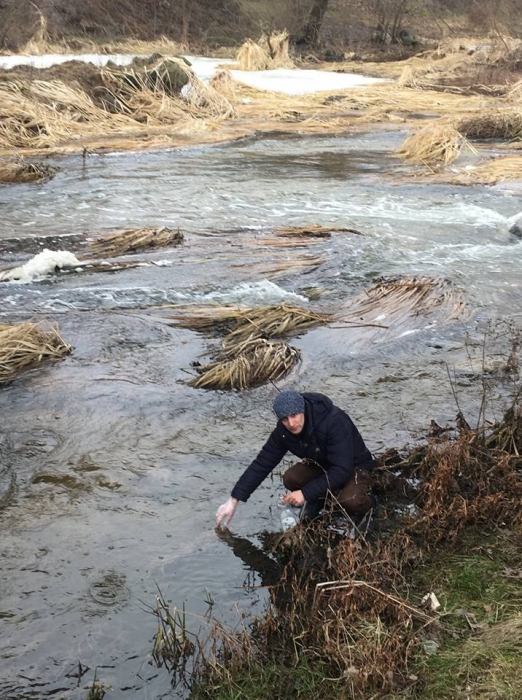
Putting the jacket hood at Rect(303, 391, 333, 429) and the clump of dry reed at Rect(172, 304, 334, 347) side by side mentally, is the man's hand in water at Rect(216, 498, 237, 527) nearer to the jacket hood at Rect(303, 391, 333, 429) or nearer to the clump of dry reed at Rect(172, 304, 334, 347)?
the jacket hood at Rect(303, 391, 333, 429)

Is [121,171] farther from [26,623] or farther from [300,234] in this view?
[26,623]

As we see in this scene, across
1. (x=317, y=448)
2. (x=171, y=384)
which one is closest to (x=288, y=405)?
(x=317, y=448)

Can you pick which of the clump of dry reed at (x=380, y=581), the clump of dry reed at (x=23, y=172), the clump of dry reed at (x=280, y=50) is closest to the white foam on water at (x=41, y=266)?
the clump of dry reed at (x=23, y=172)

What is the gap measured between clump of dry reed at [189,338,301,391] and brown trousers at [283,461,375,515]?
6.27 feet

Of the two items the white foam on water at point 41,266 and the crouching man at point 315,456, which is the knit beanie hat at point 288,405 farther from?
the white foam on water at point 41,266

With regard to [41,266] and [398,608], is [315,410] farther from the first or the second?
[41,266]

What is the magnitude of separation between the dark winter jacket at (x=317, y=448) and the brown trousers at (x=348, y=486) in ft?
0.25

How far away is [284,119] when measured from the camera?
70.8ft

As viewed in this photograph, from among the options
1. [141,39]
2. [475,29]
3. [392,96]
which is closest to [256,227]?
[392,96]

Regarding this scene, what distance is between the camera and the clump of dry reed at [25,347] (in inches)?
298

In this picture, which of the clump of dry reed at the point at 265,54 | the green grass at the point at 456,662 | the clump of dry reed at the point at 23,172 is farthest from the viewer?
the clump of dry reed at the point at 265,54

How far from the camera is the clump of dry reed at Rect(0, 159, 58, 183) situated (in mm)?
14656

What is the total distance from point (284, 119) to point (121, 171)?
7.05m

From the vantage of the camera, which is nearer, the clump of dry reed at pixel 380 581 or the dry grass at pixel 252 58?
the clump of dry reed at pixel 380 581
